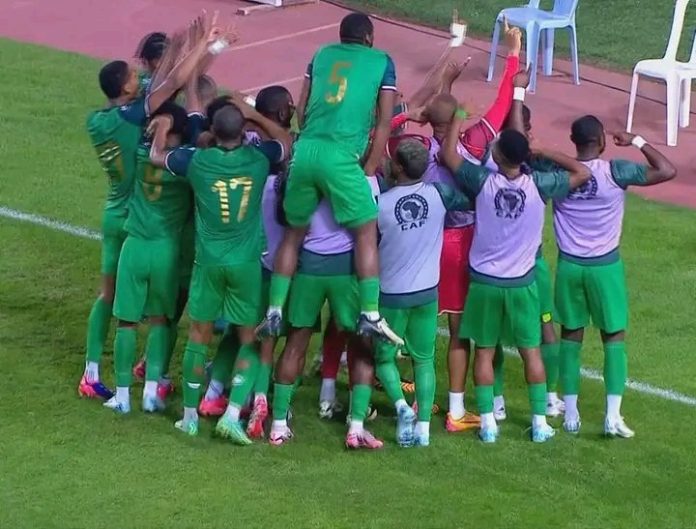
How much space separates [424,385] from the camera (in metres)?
7.20

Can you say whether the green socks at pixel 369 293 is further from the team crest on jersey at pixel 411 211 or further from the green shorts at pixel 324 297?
the team crest on jersey at pixel 411 211

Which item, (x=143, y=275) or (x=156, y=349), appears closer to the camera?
(x=143, y=275)

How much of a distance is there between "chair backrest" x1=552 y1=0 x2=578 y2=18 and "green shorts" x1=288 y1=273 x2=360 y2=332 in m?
8.75

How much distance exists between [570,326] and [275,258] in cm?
167

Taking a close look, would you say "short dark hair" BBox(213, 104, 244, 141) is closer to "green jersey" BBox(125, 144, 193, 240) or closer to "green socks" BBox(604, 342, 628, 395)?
"green jersey" BBox(125, 144, 193, 240)

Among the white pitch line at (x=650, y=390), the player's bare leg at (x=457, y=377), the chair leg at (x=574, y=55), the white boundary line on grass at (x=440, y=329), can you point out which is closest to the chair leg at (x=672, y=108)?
the chair leg at (x=574, y=55)

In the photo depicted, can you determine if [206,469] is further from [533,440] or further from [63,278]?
[63,278]

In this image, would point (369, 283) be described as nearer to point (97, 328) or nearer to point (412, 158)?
point (412, 158)

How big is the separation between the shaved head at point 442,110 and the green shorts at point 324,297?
995 millimetres

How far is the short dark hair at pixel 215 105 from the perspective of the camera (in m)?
7.15

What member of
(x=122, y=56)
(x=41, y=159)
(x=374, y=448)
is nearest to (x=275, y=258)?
(x=374, y=448)

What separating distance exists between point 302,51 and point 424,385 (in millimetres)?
9317

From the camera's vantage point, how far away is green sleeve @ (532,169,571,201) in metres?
7.07

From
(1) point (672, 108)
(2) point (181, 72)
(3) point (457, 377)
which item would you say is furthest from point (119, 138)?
(1) point (672, 108)
